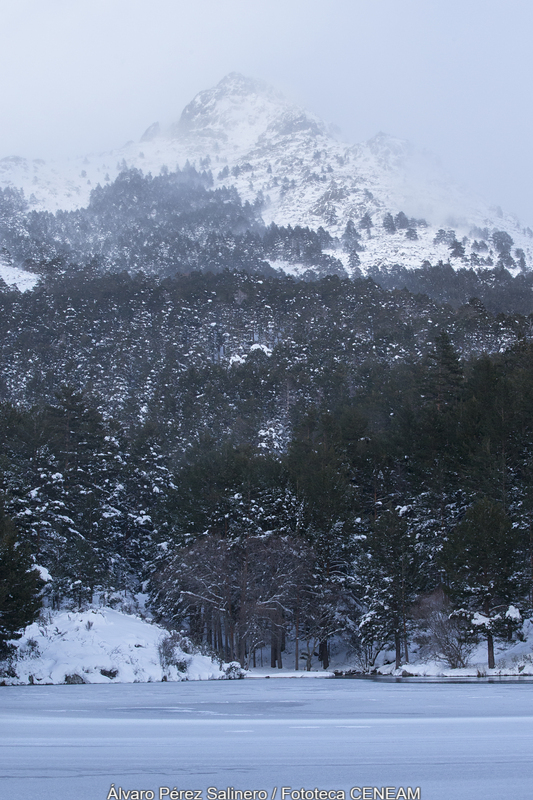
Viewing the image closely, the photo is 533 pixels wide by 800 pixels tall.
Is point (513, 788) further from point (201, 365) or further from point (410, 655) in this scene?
point (201, 365)

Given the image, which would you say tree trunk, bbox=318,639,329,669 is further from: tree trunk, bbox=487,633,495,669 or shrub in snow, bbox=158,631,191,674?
shrub in snow, bbox=158,631,191,674

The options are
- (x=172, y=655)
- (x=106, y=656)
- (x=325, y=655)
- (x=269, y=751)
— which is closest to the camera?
(x=269, y=751)

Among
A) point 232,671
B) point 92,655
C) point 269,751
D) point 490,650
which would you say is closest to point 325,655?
point 490,650

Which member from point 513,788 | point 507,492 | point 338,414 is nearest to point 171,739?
point 513,788

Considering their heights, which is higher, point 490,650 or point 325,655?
point 490,650

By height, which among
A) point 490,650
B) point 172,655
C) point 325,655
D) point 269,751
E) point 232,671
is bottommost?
point 325,655

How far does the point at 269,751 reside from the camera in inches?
331

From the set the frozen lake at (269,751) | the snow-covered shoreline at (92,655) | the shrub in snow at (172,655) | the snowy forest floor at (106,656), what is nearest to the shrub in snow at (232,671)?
the snowy forest floor at (106,656)

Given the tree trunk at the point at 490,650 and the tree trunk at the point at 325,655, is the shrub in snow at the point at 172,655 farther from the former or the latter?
the tree trunk at the point at 325,655

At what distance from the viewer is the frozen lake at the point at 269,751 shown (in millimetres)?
6512

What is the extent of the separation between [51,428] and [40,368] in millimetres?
44899

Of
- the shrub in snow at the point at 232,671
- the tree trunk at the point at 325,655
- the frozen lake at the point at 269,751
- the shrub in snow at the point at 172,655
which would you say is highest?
the frozen lake at the point at 269,751

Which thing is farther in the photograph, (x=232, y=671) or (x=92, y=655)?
(x=232, y=671)

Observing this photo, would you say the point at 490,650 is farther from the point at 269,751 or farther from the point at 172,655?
the point at 269,751
